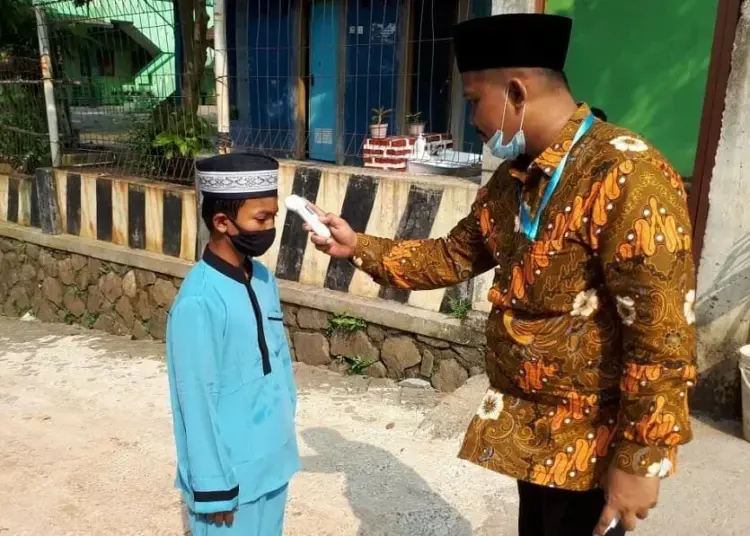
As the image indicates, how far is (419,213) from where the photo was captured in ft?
15.7

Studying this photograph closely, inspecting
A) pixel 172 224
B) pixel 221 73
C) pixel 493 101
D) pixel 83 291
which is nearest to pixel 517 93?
pixel 493 101

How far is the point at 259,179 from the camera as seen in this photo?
2037 millimetres

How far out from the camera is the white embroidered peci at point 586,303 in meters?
A: 1.61

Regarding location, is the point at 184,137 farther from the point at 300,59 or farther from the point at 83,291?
the point at 83,291

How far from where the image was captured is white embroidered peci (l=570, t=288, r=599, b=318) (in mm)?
1606

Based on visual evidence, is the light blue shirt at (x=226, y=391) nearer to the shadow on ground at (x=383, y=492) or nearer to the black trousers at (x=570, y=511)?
the black trousers at (x=570, y=511)

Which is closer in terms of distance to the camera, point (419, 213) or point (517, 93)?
point (517, 93)

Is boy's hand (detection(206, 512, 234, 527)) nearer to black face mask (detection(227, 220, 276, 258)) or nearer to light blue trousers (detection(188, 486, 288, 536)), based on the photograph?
light blue trousers (detection(188, 486, 288, 536))

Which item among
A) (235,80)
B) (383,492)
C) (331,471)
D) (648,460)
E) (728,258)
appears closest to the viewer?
(648,460)

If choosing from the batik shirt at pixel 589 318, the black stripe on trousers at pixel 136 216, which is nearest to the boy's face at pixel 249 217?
the batik shirt at pixel 589 318

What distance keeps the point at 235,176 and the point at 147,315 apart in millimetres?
4960

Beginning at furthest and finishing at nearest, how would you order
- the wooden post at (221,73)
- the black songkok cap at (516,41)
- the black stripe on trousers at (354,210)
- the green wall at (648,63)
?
1. the wooden post at (221,73)
2. the black stripe on trousers at (354,210)
3. the green wall at (648,63)
4. the black songkok cap at (516,41)

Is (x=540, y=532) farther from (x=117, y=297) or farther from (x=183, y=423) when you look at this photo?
(x=117, y=297)

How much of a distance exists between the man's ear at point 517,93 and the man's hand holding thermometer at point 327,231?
2.69ft
